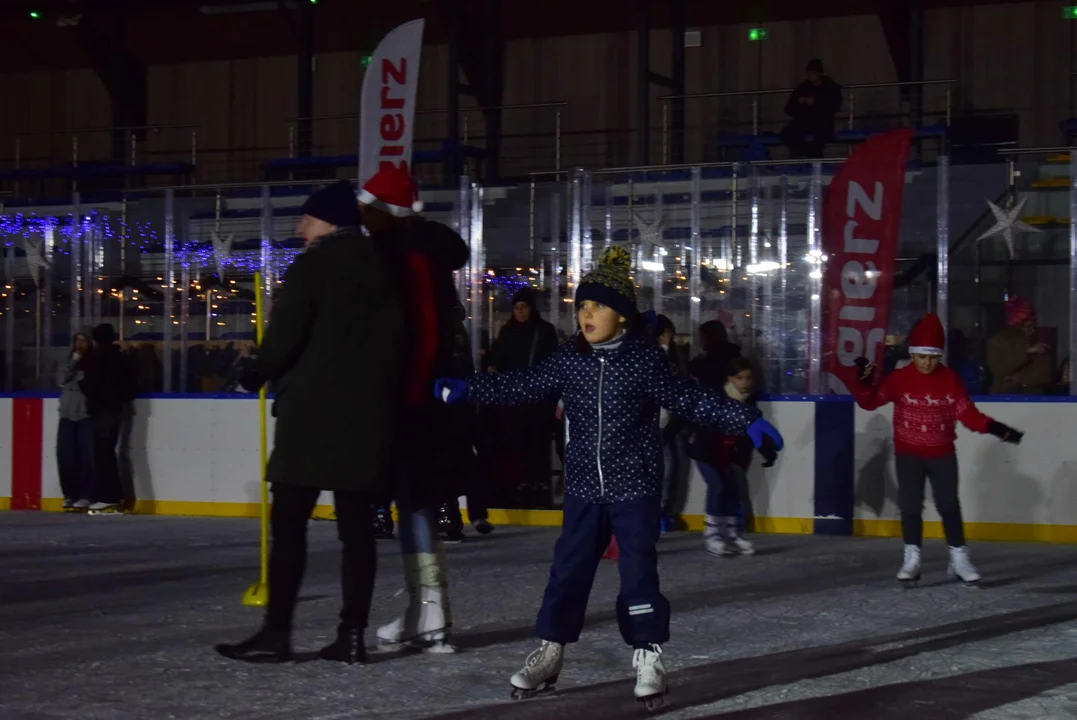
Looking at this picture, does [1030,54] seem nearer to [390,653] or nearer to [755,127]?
[755,127]

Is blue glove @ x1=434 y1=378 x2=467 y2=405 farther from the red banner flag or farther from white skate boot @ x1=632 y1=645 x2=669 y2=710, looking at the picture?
the red banner flag

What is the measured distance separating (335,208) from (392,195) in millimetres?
281

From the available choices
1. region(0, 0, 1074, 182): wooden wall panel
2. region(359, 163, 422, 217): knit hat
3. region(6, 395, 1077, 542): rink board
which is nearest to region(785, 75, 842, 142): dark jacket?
region(0, 0, 1074, 182): wooden wall panel

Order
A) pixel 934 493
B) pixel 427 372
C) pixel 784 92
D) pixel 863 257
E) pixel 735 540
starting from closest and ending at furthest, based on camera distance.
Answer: pixel 427 372 → pixel 934 493 → pixel 735 540 → pixel 863 257 → pixel 784 92

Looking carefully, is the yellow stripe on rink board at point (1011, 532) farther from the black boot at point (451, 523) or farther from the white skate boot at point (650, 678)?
the white skate boot at point (650, 678)

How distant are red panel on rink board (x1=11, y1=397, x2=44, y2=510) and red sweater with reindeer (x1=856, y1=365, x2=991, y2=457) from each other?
765 centimetres

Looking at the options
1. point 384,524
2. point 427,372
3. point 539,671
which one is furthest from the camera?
point 384,524

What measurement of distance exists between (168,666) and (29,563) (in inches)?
143

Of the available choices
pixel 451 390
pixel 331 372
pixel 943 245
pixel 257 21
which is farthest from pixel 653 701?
pixel 257 21

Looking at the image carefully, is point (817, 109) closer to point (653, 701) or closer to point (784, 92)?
point (784, 92)

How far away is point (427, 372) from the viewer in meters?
5.29

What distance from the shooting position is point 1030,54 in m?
18.5

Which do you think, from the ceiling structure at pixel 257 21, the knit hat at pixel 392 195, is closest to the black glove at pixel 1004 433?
the knit hat at pixel 392 195

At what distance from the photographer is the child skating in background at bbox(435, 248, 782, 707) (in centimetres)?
460
